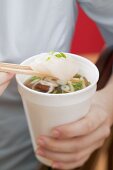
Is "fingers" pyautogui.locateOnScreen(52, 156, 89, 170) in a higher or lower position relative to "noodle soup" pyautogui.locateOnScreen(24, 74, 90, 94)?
lower

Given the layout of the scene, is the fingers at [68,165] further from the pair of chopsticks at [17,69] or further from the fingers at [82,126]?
the pair of chopsticks at [17,69]

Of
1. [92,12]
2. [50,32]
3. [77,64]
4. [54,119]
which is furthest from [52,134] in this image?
[92,12]

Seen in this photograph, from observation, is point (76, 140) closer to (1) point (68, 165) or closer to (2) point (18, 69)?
(1) point (68, 165)

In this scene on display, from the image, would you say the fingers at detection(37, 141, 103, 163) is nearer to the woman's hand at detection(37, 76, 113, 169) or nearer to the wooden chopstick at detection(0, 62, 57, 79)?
the woman's hand at detection(37, 76, 113, 169)

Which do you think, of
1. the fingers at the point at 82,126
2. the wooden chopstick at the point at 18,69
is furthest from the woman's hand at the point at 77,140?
the wooden chopstick at the point at 18,69

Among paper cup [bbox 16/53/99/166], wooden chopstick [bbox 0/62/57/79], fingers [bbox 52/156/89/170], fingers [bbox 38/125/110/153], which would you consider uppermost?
wooden chopstick [bbox 0/62/57/79]

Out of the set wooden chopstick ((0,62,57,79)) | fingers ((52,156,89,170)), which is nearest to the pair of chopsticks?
wooden chopstick ((0,62,57,79))

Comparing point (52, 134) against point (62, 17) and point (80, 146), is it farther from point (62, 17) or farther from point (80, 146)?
point (62, 17)
